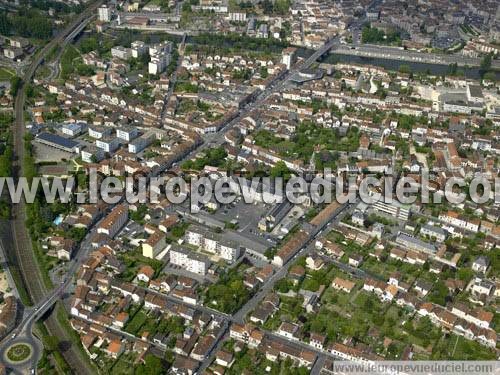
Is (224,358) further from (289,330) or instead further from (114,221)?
(114,221)

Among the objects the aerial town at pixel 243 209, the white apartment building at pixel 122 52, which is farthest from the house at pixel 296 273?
the white apartment building at pixel 122 52

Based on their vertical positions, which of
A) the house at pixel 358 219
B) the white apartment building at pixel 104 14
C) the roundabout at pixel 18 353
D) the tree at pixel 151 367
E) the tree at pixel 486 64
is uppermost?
the white apartment building at pixel 104 14

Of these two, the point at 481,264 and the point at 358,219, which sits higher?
the point at 358,219

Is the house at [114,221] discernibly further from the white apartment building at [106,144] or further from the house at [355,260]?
the house at [355,260]

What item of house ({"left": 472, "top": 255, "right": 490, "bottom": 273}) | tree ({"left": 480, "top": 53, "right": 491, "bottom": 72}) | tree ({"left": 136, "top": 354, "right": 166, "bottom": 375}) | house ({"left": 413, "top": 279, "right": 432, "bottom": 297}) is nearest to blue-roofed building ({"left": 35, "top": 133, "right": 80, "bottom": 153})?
tree ({"left": 136, "top": 354, "right": 166, "bottom": 375})

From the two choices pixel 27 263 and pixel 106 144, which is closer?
pixel 27 263

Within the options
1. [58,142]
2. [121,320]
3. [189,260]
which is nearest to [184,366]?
[121,320]
